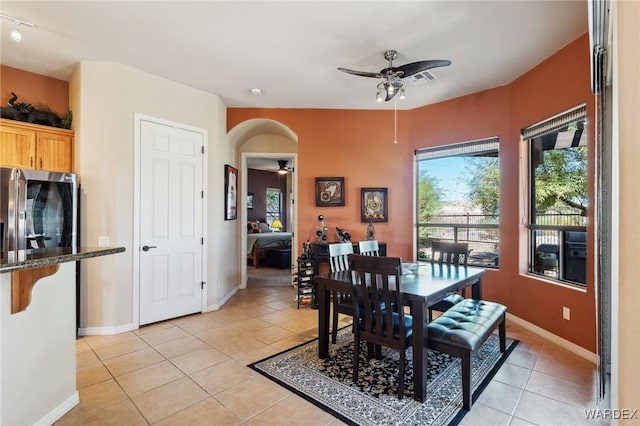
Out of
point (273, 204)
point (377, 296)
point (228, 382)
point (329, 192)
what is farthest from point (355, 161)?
point (273, 204)

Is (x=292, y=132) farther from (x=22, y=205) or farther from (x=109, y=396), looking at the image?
(x=109, y=396)

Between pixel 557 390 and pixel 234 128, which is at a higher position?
pixel 234 128

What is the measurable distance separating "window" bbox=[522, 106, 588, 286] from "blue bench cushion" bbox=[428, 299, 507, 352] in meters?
1.09

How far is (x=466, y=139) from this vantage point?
4309 millimetres

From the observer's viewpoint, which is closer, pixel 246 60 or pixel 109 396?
pixel 109 396

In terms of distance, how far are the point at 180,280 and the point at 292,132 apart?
268cm

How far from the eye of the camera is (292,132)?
4949mm

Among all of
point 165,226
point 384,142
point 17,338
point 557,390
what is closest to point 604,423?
point 557,390

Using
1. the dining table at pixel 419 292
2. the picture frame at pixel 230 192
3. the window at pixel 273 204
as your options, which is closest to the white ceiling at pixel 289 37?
the picture frame at pixel 230 192

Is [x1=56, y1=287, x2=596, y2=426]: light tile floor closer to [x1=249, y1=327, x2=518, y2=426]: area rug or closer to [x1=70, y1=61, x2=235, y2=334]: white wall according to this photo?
[x1=249, y1=327, x2=518, y2=426]: area rug

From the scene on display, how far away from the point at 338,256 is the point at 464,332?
4.77ft

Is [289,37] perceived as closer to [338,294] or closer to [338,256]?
[338,256]

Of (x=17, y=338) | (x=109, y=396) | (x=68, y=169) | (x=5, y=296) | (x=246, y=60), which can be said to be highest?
(x=246, y=60)

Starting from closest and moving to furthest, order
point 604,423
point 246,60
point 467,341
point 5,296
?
point 5,296 < point 604,423 < point 467,341 < point 246,60
